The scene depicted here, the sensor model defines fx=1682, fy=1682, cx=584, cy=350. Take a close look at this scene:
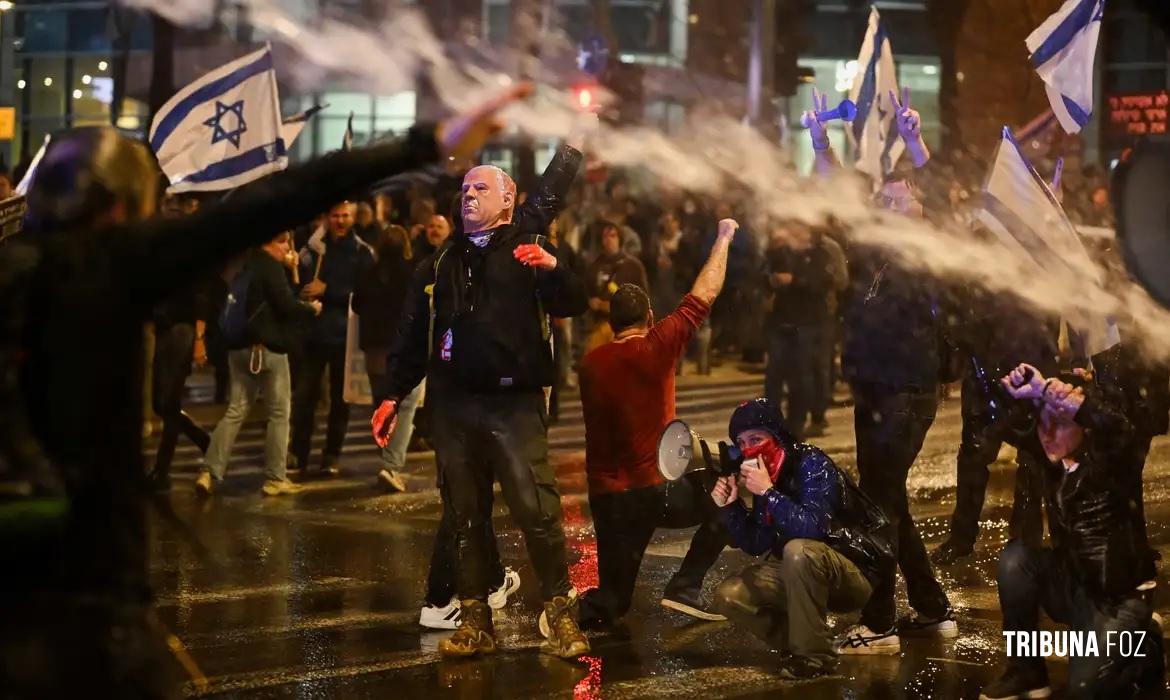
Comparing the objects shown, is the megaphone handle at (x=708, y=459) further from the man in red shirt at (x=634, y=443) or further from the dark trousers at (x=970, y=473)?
the dark trousers at (x=970, y=473)

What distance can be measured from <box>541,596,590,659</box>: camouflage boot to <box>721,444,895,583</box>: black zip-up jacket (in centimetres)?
78

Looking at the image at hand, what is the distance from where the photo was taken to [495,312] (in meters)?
6.91

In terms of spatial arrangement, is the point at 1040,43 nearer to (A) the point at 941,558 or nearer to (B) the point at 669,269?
(A) the point at 941,558

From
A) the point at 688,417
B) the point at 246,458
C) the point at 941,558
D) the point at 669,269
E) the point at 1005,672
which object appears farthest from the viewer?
the point at 669,269

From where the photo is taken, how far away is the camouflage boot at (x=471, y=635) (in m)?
6.88

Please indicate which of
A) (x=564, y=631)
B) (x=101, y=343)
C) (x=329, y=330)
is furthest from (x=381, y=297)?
(x=101, y=343)

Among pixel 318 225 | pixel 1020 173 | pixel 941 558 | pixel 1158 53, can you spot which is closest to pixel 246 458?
pixel 318 225

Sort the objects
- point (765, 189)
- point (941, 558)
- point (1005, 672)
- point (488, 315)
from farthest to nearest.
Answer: point (765, 189) → point (941, 558) → point (488, 315) → point (1005, 672)

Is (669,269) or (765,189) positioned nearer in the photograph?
(669,269)

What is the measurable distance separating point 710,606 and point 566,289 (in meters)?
1.74

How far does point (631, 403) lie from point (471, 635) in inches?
50.2

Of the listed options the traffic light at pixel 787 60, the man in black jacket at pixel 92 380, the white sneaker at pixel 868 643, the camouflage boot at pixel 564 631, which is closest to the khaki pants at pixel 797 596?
the white sneaker at pixel 868 643

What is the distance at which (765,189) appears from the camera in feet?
66.7

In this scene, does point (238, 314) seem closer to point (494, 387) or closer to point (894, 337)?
point (494, 387)
